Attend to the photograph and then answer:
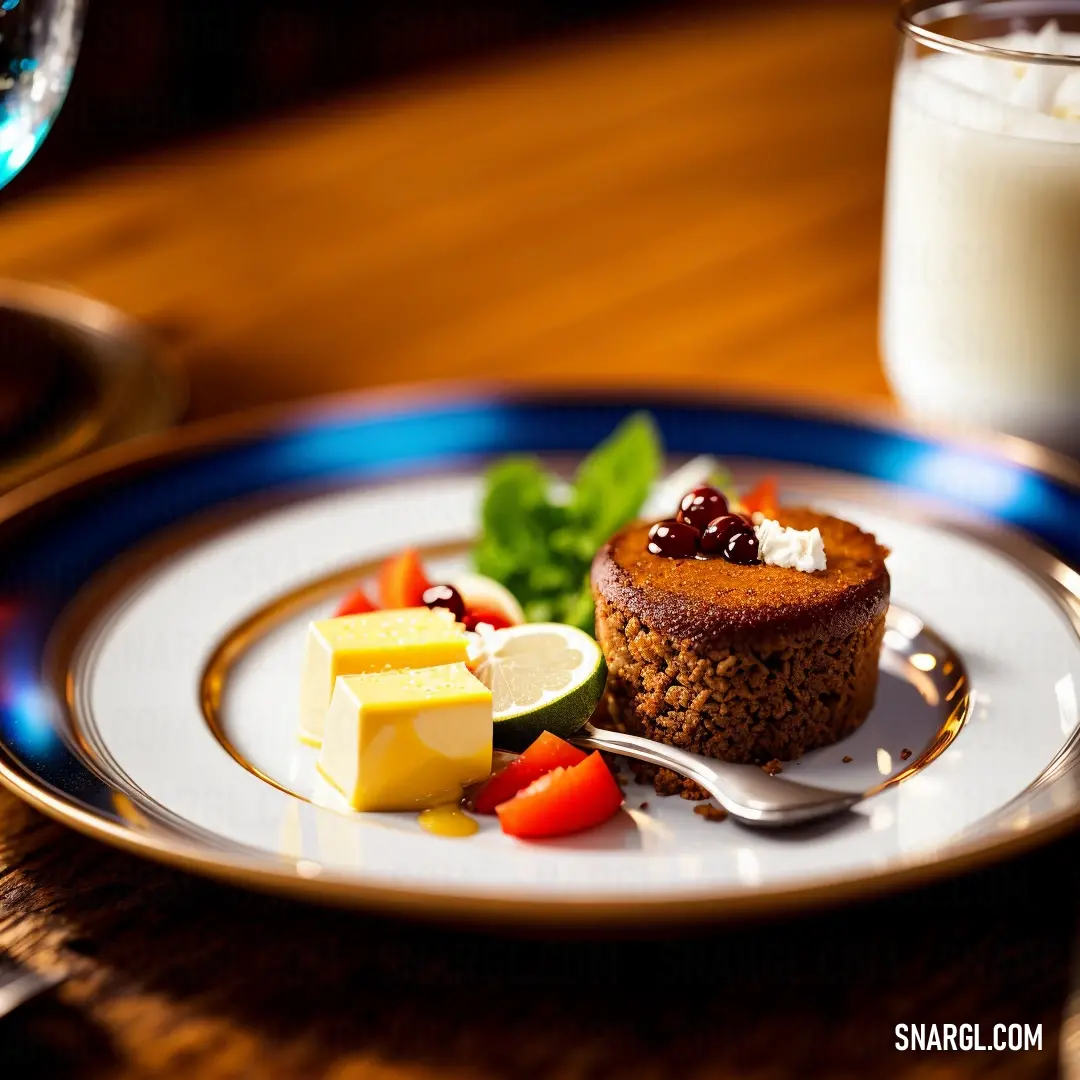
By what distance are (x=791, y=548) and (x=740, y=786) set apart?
0.38 m

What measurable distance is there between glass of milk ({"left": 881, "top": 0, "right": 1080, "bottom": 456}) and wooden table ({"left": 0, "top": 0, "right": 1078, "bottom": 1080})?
382 millimetres

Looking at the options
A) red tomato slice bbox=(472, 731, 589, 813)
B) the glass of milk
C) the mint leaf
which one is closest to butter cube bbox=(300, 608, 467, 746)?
red tomato slice bbox=(472, 731, 589, 813)

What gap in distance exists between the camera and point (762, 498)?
2.16 meters

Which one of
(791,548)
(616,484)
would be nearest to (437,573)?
(616,484)

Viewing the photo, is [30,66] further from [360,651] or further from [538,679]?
[538,679]

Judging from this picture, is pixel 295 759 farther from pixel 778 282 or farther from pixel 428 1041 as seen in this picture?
pixel 778 282

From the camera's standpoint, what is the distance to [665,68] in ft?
14.6

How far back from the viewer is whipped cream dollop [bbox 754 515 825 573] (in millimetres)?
1806

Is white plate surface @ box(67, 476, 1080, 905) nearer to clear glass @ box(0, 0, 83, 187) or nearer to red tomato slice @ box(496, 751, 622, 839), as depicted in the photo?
red tomato slice @ box(496, 751, 622, 839)

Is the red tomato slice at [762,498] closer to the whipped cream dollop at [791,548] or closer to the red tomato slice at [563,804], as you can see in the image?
the whipped cream dollop at [791,548]

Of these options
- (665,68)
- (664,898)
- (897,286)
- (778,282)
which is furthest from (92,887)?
(665,68)

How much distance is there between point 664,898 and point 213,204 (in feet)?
8.98

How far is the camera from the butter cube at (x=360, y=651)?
1.76m

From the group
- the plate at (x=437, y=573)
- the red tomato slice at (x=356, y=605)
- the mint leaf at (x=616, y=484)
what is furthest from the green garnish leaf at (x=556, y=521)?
the red tomato slice at (x=356, y=605)
